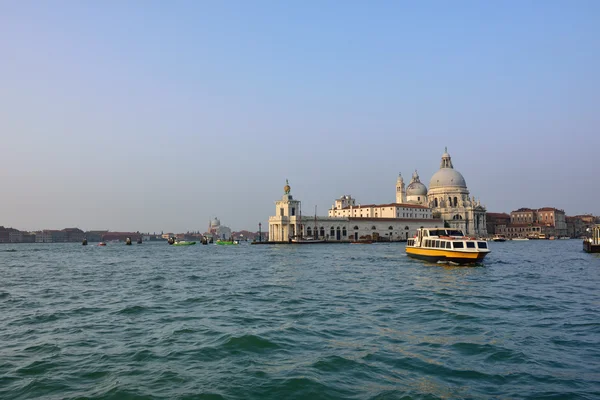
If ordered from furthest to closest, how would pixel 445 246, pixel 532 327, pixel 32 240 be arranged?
pixel 32 240, pixel 445 246, pixel 532 327

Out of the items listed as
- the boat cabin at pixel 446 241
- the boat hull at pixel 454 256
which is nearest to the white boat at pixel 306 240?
the boat cabin at pixel 446 241

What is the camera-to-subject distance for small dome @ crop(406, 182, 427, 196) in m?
129

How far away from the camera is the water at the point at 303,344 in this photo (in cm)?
702

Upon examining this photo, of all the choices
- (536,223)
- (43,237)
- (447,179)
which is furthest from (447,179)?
(43,237)

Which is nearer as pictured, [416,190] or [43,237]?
[416,190]

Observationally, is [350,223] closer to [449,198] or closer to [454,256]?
[449,198]

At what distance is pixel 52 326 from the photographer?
11.7m

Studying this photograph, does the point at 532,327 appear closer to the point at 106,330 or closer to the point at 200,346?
the point at 200,346

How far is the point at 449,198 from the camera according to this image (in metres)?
122

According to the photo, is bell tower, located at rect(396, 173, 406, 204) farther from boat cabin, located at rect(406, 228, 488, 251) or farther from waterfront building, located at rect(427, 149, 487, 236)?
boat cabin, located at rect(406, 228, 488, 251)

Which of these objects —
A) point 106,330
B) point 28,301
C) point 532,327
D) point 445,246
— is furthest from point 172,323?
point 445,246

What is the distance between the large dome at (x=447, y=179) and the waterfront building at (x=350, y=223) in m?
9.77

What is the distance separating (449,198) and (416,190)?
9.77m

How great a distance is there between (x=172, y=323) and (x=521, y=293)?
470 inches
